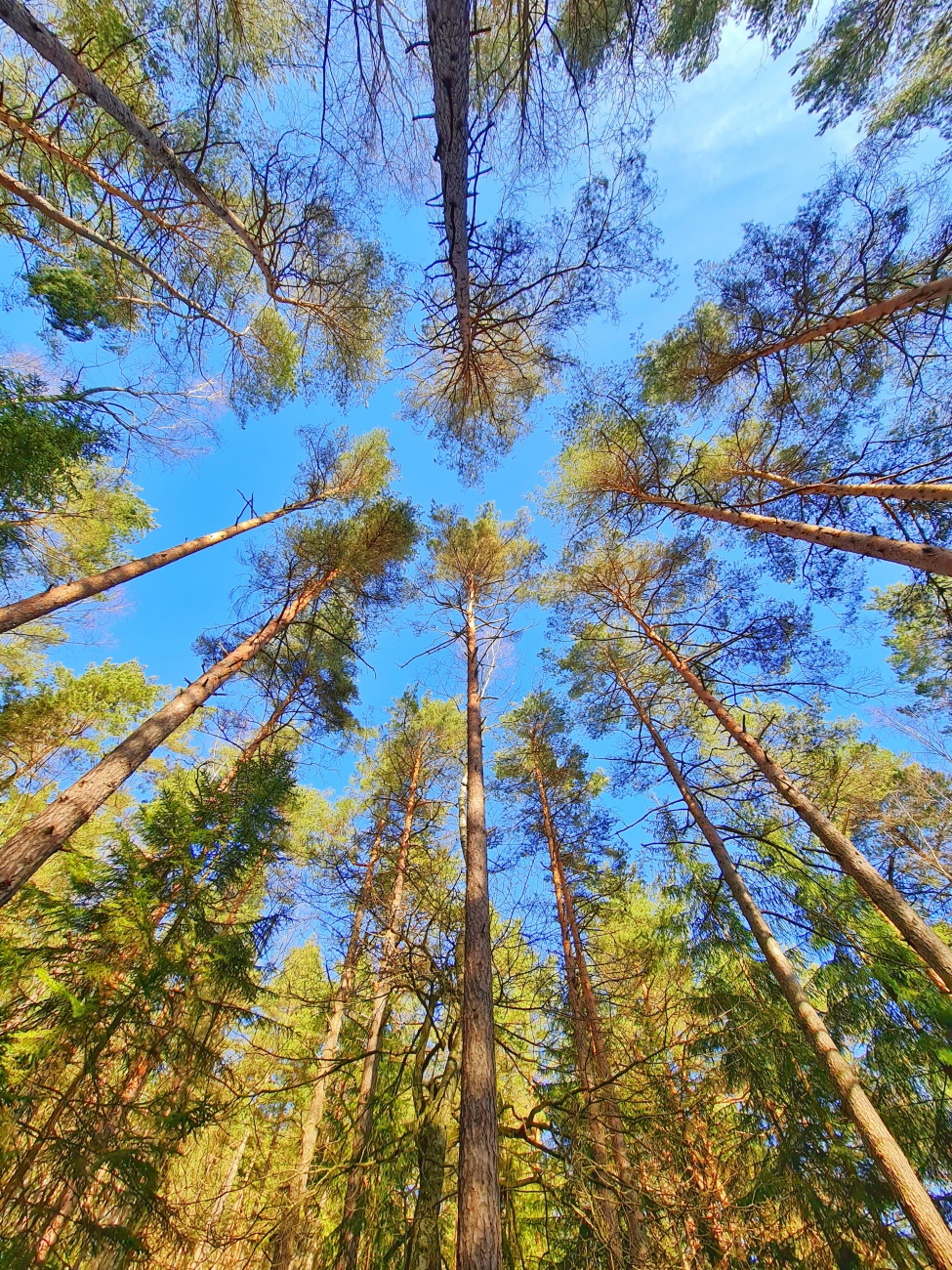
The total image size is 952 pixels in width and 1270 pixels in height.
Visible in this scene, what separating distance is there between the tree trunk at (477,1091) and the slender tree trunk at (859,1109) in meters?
3.55

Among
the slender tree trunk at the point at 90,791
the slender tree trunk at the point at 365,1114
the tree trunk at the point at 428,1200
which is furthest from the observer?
the slender tree trunk at the point at 90,791

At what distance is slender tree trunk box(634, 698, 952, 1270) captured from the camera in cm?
377

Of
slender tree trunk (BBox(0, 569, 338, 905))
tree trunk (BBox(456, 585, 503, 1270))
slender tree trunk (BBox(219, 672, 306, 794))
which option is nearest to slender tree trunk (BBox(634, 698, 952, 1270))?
tree trunk (BBox(456, 585, 503, 1270))

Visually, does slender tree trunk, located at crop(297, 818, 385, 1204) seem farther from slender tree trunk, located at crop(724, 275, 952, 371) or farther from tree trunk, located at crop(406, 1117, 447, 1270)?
slender tree trunk, located at crop(724, 275, 952, 371)

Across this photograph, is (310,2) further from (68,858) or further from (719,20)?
(68,858)

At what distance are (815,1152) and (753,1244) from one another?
1.24m

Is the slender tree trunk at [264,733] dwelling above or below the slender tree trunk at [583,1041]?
above

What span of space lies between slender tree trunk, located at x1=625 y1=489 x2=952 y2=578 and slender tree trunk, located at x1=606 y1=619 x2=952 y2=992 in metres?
2.66

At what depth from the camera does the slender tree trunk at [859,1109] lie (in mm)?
3773

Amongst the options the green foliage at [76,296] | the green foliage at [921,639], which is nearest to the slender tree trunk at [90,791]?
the green foliage at [76,296]

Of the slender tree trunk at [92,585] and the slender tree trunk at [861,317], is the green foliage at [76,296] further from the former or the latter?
the slender tree trunk at [861,317]

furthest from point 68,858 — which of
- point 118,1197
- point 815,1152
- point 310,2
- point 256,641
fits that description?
point 310,2

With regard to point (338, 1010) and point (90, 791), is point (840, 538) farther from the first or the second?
point (90, 791)

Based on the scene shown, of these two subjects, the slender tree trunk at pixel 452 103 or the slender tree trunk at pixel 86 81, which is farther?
the slender tree trunk at pixel 86 81
